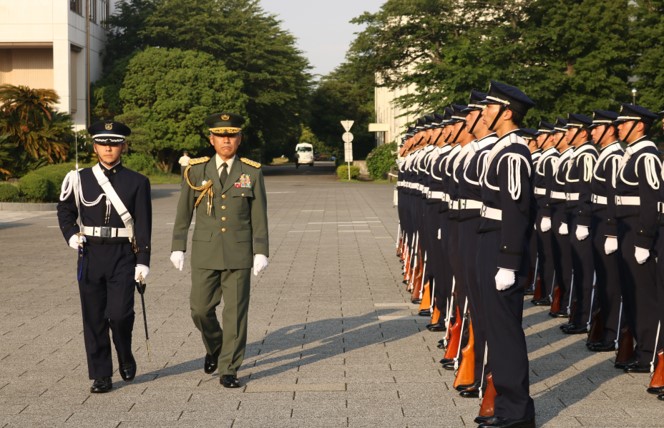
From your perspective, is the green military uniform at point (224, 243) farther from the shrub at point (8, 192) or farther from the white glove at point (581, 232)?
the shrub at point (8, 192)

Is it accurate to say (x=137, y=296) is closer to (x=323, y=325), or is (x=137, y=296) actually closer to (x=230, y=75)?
(x=323, y=325)

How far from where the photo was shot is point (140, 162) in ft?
186

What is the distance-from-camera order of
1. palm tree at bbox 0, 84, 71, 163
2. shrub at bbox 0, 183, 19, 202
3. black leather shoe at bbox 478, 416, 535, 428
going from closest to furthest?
black leather shoe at bbox 478, 416, 535, 428 < shrub at bbox 0, 183, 19, 202 < palm tree at bbox 0, 84, 71, 163

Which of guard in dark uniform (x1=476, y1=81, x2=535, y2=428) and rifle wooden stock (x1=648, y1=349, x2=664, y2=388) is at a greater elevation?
guard in dark uniform (x1=476, y1=81, x2=535, y2=428)

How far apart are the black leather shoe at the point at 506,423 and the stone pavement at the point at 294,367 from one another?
22 centimetres

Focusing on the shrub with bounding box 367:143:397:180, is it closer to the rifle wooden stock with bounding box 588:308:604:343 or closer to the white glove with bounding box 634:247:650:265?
the rifle wooden stock with bounding box 588:308:604:343

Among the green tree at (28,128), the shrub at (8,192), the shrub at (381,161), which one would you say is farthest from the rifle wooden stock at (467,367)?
the shrub at (381,161)

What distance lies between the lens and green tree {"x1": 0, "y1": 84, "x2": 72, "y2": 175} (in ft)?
118

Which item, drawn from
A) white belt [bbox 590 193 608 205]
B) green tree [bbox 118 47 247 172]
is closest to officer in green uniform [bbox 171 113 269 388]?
white belt [bbox 590 193 608 205]

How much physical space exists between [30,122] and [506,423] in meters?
32.6

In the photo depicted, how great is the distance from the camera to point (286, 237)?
2136 cm

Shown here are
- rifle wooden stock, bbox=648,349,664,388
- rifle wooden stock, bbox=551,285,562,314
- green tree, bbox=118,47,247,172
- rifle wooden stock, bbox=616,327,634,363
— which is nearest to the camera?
rifle wooden stock, bbox=648,349,664,388

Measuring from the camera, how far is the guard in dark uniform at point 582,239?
975 centimetres

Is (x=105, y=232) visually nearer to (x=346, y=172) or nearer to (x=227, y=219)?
(x=227, y=219)
